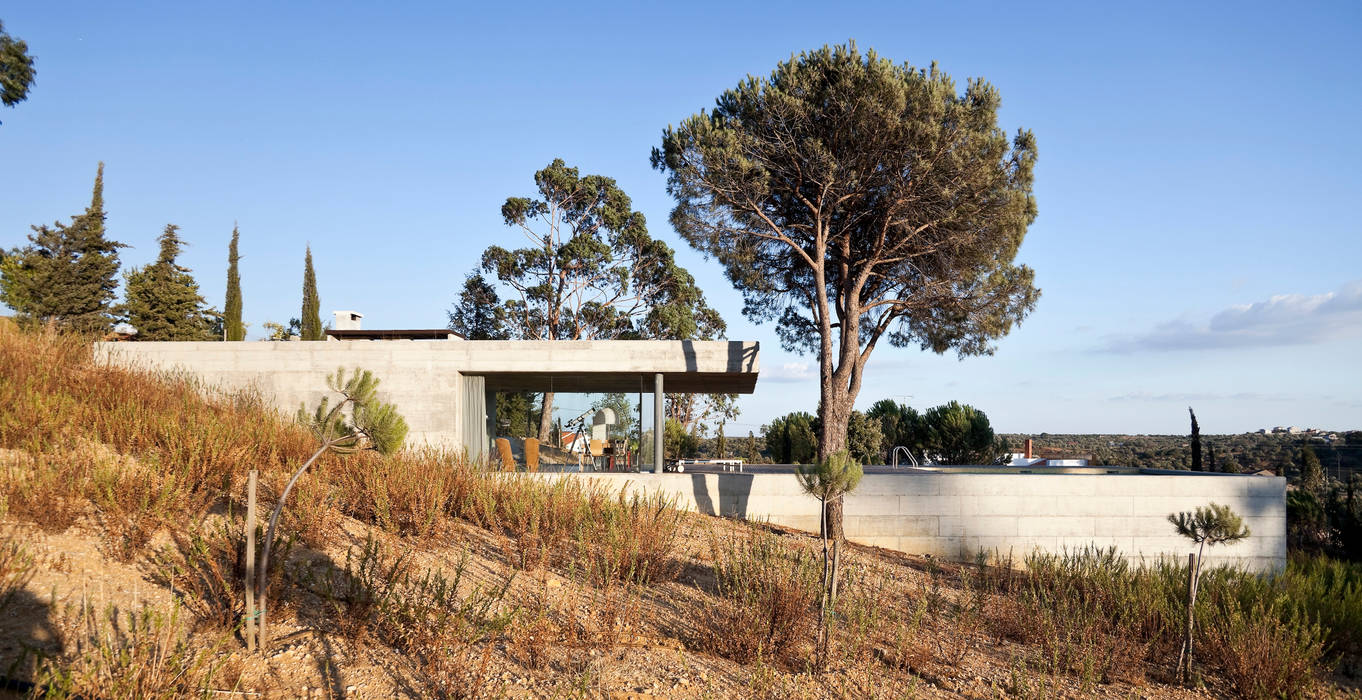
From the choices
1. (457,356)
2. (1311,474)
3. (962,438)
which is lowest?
(1311,474)

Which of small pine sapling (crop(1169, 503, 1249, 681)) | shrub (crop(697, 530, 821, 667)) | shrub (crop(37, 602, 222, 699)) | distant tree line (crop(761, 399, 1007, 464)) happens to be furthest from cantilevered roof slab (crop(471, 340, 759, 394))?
distant tree line (crop(761, 399, 1007, 464))

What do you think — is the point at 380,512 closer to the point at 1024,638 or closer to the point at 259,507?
the point at 259,507

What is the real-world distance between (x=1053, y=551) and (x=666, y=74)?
32.6 ft

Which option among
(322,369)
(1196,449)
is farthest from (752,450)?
(322,369)

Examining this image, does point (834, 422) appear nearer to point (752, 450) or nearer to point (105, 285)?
point (752, 450)

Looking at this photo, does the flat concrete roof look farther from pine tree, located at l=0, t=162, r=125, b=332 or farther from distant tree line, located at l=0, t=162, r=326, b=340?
pine tree, located at l=0, t=162, r=125, b=332

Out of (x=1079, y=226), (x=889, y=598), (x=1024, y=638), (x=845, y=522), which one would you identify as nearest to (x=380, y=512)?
(x=889, y=598)

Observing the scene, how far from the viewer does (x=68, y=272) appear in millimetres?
25094

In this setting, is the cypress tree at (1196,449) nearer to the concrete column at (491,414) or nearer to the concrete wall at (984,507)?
the concrete wall at (984,507)

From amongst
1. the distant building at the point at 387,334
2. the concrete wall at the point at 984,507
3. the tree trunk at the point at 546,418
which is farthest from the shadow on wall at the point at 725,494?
the distant building at the point at 387,334

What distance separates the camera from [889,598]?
7.04 meters

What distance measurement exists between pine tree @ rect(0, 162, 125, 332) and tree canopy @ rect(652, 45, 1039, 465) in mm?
22528

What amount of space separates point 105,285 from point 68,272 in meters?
1.15

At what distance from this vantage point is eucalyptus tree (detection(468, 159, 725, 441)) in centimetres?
2472
